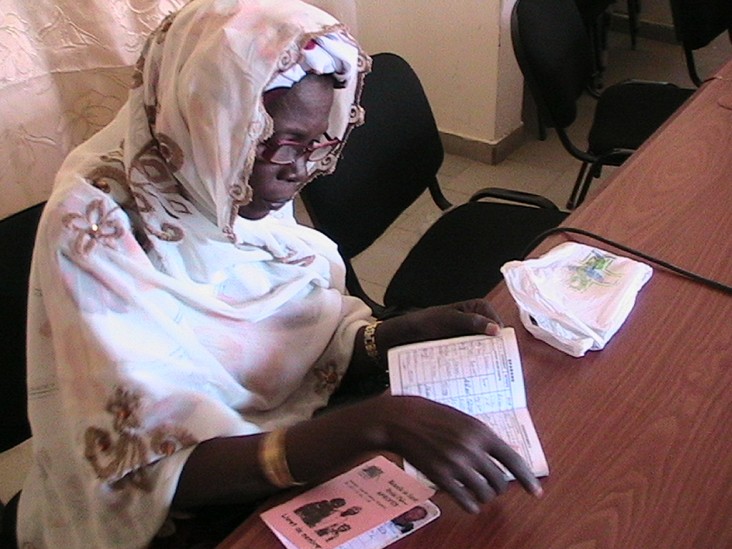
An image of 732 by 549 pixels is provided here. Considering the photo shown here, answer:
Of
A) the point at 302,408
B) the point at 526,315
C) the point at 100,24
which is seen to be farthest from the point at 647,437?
the point at 100,24

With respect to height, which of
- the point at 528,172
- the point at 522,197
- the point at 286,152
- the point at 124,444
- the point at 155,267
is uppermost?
the point at 286,152

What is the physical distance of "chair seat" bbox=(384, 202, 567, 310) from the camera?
64.1 inches

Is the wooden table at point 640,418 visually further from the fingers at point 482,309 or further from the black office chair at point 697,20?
the black office chair at point 697,20

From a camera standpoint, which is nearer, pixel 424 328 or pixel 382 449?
pixel 382 449

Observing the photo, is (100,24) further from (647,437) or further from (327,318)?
(647,437)

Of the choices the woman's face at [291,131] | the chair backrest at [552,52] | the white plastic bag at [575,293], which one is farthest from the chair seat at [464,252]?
the woman's face at [291,131]

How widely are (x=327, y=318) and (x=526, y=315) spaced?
0.33 metres

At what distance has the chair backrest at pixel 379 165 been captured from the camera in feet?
4.99

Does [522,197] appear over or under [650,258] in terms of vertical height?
under

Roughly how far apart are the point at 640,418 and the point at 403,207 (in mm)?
984

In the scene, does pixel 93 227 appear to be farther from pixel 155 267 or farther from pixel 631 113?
pixel 631 113

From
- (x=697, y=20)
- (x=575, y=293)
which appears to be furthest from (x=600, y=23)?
(x=575, y=293)

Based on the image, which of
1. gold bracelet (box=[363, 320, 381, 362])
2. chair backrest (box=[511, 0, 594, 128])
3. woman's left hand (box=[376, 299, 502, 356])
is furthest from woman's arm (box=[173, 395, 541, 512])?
A: chair backrest (box=[511, 0, 594, 128])

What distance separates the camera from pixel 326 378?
3.90ft
